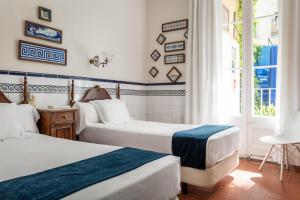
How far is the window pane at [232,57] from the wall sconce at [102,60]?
185 centimetres

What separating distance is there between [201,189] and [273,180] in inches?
36.3

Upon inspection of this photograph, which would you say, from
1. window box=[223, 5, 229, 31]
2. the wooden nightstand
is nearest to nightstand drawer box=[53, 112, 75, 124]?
the wooden nightstand

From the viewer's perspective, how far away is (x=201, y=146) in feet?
7.48

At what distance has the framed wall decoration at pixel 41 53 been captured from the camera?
2.75 m

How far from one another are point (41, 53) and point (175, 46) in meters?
2.35

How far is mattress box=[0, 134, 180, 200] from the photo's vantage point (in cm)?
112

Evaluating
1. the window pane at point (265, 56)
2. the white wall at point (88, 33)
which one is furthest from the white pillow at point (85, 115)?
the window pane at point (265, 56)

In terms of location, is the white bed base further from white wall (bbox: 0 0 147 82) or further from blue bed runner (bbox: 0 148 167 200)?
white wall (bbox: 0 0 147 82)

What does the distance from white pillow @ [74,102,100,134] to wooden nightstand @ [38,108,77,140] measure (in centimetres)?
18

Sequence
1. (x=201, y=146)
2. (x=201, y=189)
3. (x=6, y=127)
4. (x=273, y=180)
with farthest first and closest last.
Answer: (x=273, y=180)
(x=201, y=189)
(x=201, y=146)
(x=6, y=127)

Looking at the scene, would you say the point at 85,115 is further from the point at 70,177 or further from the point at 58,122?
the point at 70,177

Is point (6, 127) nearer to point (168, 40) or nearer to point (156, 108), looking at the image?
point (156, 108)

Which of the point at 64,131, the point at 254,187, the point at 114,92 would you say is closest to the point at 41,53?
the point at 64,131

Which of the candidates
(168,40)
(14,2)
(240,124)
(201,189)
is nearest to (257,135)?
(240,124)
